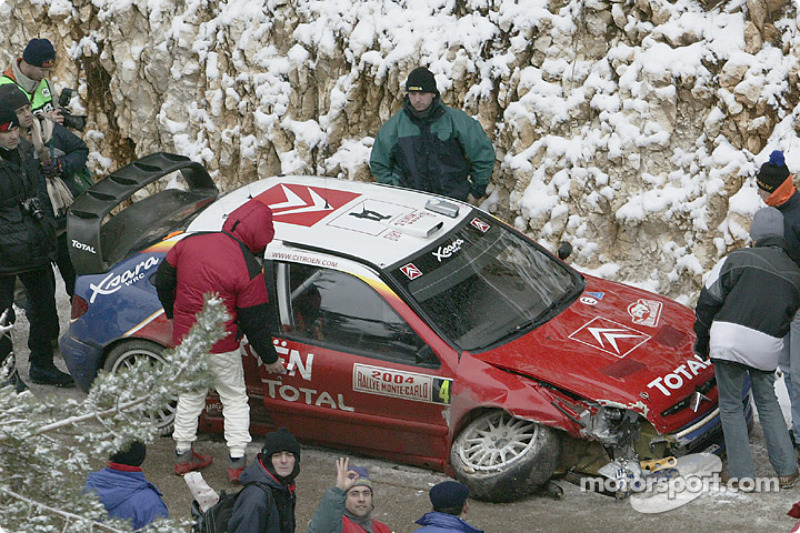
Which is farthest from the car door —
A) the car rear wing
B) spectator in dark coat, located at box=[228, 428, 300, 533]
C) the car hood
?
spectator in dark coat, located at box=[228, 428, 300, 533]

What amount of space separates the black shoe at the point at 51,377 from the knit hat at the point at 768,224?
5179 mm

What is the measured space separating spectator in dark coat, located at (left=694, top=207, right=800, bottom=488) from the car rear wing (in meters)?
3.59

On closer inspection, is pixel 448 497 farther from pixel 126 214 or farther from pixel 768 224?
pixel 126 214

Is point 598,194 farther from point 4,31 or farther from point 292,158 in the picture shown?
point 4,31

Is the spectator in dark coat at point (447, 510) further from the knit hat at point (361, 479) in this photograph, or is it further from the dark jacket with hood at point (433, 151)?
the dark jacket with hood at point (433, 151)

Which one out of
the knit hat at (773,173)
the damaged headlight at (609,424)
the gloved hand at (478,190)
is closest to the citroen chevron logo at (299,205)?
the gloved hand at (478,190)

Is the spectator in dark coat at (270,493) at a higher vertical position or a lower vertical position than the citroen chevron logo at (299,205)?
lower

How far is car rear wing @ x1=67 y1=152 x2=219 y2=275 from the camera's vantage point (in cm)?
687

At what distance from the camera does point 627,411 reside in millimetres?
5613

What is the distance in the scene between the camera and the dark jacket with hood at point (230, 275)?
18.9 ft

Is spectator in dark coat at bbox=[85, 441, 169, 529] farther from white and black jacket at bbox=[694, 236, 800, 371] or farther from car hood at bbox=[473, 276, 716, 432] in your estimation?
white and black jacket at bbox=[694, 236, 800, 371]

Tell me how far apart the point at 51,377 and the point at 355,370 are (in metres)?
2.97

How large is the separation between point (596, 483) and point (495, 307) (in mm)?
1245

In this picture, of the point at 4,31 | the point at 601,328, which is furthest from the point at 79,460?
the point at 4,31
